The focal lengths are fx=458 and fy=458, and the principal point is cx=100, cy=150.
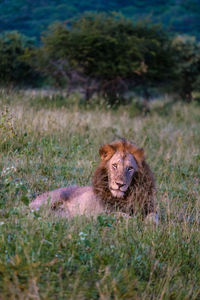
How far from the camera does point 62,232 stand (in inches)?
156

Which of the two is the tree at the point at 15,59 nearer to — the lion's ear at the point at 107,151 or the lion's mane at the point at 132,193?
the lion's ear at the point at 107,151

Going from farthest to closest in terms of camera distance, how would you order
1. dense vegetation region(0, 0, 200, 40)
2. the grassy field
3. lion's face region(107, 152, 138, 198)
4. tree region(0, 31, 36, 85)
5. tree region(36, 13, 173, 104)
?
1. dense vegetation region(0, 0, 200, 40)
2. tree region(0, 31, 36, 85)
3. tree region(36, 13, 173, 104)
4. lion's face region(107, 152, 138, 198)
5. the grassy field

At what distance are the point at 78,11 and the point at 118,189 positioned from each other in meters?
38.7

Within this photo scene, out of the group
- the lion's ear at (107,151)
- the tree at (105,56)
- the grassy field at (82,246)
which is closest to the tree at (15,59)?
the tree at (105,56)

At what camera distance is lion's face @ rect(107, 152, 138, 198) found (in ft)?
16.1

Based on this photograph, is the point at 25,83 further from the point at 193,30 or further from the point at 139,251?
the point at 193,30

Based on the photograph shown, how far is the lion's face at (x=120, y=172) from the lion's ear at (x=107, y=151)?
65 mm

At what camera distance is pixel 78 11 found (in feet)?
136

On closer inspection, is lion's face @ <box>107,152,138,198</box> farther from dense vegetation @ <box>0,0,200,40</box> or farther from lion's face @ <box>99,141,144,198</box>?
dense vegetation @ <box>0,0,200,40</box>

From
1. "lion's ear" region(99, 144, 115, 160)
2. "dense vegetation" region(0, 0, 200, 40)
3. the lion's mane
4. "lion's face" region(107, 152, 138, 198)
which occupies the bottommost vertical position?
the lion's mane

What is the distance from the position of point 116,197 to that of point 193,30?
43667mm

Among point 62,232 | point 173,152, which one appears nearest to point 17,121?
point 173,152

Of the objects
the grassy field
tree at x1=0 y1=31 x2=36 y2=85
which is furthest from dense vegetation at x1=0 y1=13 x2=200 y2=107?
the grassy field

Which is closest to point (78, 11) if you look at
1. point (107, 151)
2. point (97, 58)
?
point (97, 58)
